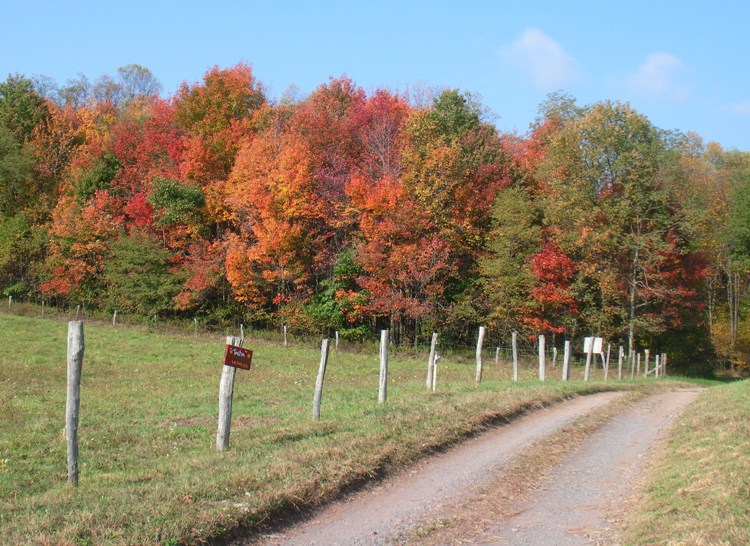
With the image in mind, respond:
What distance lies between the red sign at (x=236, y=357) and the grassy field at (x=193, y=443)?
1280 mm

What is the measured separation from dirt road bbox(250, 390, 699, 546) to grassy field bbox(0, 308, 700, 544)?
0.44 m

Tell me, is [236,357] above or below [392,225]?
below

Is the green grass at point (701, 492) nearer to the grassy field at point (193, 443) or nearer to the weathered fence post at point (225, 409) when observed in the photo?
the grassy field at point (193, 443)

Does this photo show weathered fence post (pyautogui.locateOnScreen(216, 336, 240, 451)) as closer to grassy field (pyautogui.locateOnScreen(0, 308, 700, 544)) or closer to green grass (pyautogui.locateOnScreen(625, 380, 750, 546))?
grassy field (pyautogui.locateOnScreen(0, 308, 700, 544))

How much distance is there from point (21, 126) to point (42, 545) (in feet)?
210

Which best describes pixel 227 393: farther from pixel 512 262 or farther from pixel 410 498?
pixel 512 262

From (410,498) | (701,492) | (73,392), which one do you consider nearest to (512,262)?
(410,498)

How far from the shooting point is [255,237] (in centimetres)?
→ 4719

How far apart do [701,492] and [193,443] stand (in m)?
8.17

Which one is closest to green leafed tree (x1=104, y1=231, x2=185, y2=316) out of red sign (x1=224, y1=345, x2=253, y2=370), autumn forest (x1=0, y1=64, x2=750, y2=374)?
autumn forest (x1=0, y1=64, x2=750, y2=374)

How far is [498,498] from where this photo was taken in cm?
937

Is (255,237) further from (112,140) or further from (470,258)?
(112,140)

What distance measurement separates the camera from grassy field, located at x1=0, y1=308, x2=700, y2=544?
7523 mm

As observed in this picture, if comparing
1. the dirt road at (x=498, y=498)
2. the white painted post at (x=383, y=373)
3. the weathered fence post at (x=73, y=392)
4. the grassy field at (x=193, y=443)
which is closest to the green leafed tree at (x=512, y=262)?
the grassy field at (x=193, y=443)
